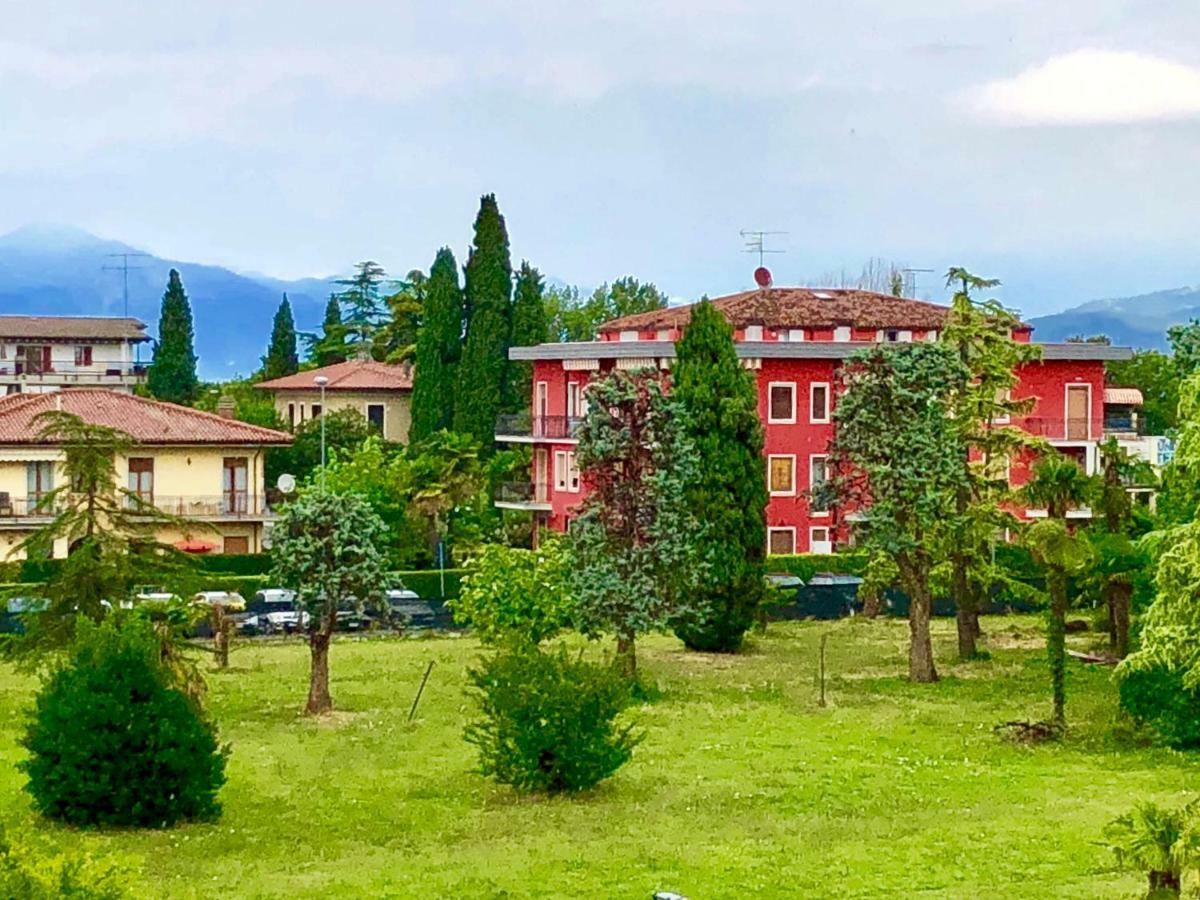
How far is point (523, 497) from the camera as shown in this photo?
221 feet

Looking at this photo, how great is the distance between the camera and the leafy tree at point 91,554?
3078cm

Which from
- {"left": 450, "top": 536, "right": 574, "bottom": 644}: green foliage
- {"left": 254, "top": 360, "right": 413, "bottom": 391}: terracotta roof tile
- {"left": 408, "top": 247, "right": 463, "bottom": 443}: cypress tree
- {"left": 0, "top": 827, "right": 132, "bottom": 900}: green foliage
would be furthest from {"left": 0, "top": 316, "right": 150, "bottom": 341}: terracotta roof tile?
{"left": 0, "top": 827, "right": 132, "bottom": 900}: green foliage

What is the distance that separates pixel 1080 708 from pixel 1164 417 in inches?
1788

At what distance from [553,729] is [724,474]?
60.1ft

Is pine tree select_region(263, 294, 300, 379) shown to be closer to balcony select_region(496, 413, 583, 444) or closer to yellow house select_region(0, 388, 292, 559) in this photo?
balcony select_region(496, 413, 583, 444)

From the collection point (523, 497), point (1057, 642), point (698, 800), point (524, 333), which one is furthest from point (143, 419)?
point (698, 800)

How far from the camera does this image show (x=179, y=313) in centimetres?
9494

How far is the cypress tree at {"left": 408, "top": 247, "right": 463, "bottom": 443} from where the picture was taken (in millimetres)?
76688

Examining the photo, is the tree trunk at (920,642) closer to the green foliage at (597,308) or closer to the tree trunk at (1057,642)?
the tree trunk at (1057,642)

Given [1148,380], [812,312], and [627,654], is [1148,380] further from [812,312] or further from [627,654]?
[627,654]

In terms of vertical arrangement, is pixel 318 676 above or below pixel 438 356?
below

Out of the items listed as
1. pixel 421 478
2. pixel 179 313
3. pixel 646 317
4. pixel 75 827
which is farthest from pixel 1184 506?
pixel 179 313

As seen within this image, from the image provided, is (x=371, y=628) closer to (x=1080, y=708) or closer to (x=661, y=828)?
(x=1080, y=708)

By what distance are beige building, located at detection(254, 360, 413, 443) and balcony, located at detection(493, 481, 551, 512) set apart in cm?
1780
